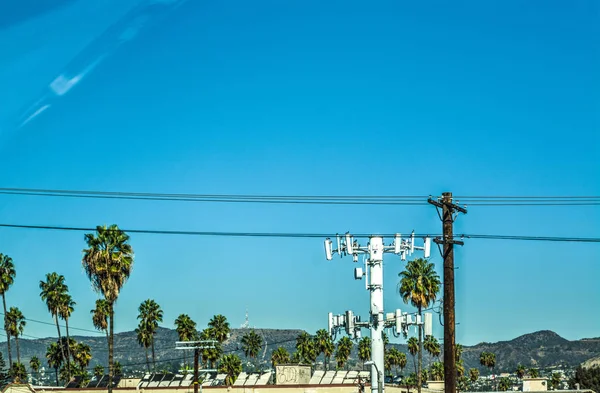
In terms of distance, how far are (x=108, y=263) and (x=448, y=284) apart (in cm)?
4182

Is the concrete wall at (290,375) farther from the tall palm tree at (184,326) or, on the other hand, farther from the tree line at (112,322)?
the tall palm tree at (184,326)

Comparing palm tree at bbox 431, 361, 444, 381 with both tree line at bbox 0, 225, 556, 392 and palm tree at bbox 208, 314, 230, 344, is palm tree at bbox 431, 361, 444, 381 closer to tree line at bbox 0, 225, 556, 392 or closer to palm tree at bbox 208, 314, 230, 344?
tree line at bbox 0, 225, 556, 392

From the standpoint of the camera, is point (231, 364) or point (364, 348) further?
point (364, 348)

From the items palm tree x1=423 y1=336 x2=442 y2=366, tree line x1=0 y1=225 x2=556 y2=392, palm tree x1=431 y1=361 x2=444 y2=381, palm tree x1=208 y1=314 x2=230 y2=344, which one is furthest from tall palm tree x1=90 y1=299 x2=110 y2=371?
palm tree x1=431 y1=361 x2=444 y2=381

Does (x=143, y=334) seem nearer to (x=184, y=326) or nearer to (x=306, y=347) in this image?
(x=184, y=326)

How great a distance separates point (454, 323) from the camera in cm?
3362

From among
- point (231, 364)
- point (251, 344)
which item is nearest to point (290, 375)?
point (231, 364)

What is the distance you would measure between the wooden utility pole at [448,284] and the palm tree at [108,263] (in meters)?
40.2

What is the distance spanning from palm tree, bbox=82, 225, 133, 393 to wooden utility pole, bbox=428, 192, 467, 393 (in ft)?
132

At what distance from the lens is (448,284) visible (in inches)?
1321

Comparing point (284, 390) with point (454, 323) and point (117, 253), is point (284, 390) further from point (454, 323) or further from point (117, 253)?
point (454, 323)

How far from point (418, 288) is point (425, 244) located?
48497 mm

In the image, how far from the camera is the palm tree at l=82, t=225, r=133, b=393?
2707 inches

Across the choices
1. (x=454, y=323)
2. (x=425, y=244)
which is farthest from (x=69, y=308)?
(x=454, y=323)
